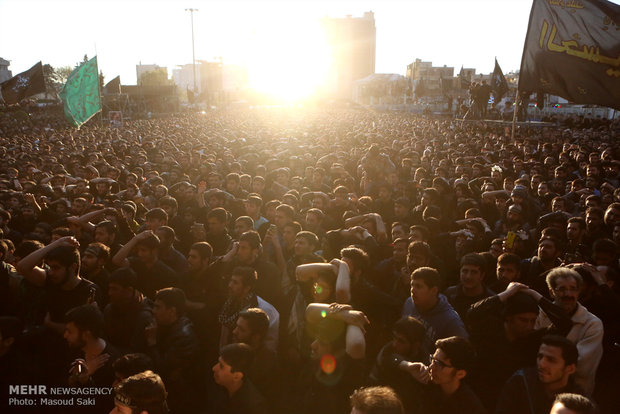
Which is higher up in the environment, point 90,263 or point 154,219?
point 154,219

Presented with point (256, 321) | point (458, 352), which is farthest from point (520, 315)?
point (256, 321)

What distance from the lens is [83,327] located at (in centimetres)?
333

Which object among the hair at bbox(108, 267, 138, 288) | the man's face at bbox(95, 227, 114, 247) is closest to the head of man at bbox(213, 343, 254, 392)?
the hair at bbox(108, 267, 138, 288)

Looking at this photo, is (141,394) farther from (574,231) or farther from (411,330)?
(574,231)

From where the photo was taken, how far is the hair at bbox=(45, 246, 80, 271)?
411 centimetres

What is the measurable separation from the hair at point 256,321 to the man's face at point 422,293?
4.03 ft

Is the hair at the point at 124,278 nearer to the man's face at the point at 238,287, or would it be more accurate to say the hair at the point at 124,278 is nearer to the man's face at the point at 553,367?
the man's face at the point at 238,287

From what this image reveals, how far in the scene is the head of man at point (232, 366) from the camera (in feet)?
10.3

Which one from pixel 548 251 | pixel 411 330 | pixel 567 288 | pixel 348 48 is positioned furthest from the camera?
pixel 348 48

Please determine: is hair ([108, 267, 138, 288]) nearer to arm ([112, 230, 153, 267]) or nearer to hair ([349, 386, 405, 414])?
arm ([112, 230, 153, 267])

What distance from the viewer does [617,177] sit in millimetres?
10422

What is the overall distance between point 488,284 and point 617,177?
7451 millimetres

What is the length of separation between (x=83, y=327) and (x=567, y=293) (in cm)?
351

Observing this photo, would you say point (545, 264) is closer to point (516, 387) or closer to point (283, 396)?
point (516, 387)
